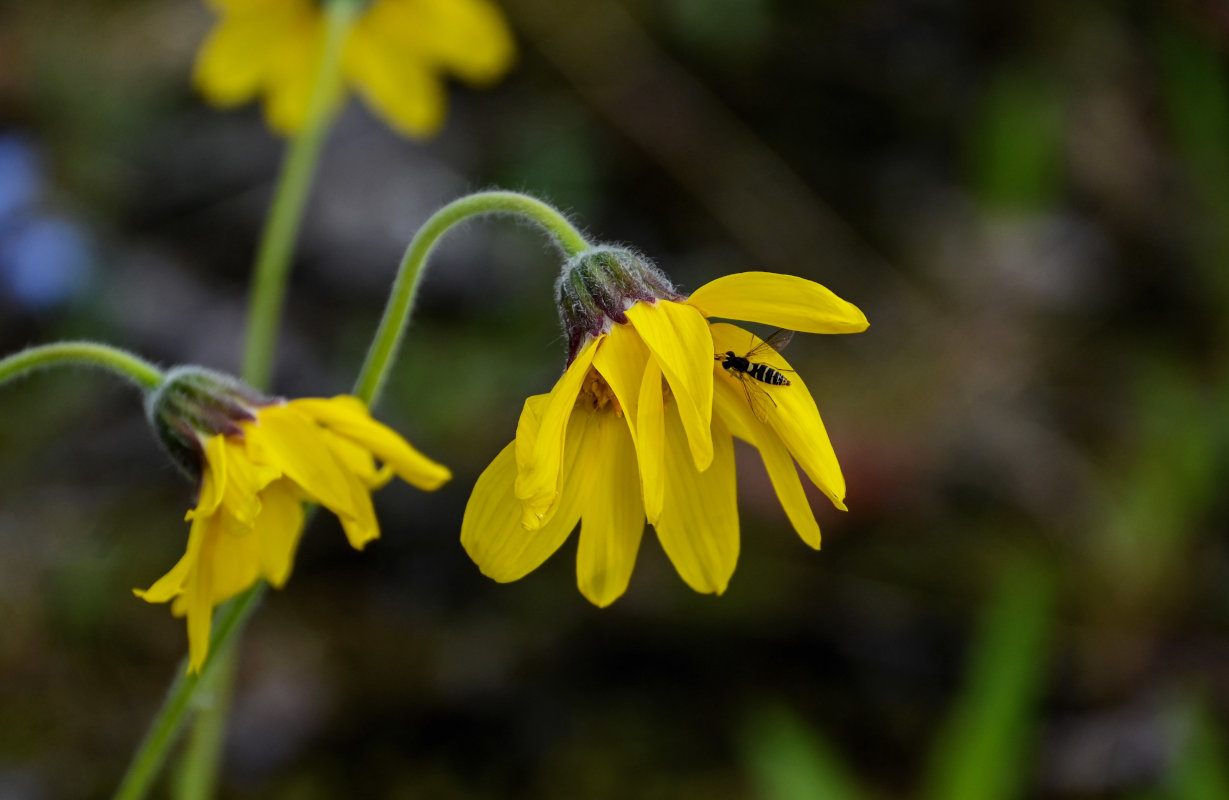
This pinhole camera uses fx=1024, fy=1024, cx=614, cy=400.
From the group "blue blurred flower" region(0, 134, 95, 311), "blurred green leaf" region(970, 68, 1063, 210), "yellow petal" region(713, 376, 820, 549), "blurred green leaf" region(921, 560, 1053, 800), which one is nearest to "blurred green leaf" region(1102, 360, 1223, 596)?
"blurred green leaf" region(921, 560, 1053, 800)

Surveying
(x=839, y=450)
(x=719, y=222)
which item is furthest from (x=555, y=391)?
(x=719, y=222)

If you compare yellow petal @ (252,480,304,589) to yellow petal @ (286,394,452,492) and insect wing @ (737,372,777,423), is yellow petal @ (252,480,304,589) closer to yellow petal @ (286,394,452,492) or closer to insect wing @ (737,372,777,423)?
yellow petal @ (286,394,452,492)

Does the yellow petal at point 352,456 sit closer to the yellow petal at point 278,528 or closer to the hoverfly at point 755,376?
the yellow petal at point 278,528

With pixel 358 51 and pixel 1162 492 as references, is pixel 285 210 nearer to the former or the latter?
pixel 358 51

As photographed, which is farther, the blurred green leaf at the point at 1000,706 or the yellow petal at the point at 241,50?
the yellow petal at the point at 241,50

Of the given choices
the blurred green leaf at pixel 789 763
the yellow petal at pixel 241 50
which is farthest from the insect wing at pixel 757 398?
the yellow petal at pixel 241 50

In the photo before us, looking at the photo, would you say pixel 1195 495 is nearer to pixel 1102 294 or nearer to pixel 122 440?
pixel 1102 294

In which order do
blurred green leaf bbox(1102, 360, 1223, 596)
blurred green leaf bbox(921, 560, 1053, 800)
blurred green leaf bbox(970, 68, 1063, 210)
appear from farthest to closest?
1. blurred green leaf bbox(970, 68, 1063, 210)
2. blurred green leaf bbox(1102, 360, 1223, 596)
3. blurred green leaf bbox(921, 560, 1053, 800)
